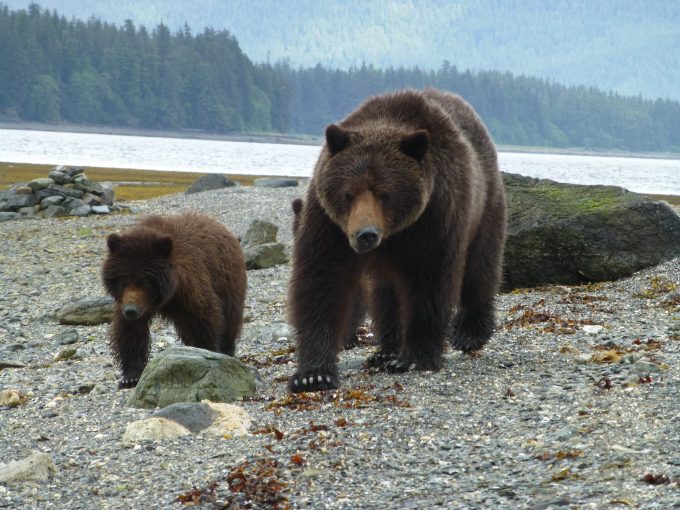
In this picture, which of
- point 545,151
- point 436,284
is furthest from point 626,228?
point 545,151

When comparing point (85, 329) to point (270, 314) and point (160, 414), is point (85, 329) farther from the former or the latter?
point (160, 414)

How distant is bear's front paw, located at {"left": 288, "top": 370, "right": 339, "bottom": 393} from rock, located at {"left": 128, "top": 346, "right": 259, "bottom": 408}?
1.31 feet

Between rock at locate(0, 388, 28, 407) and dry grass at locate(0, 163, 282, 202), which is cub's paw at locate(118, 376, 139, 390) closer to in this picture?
rock at locate(0, 388, 28, 407)

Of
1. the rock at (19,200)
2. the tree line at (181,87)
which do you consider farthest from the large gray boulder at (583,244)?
the tree line at (181,87)

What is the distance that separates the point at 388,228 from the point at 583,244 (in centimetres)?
642

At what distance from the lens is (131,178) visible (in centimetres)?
5253

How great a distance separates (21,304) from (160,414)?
875 cm

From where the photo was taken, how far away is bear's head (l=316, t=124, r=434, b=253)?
7211 mm

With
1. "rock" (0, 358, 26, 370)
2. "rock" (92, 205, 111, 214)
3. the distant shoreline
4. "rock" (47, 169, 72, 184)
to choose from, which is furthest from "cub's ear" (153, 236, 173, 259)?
the distant shoreline

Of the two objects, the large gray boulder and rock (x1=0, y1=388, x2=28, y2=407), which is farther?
the large gray boulder

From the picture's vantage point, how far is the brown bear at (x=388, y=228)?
7277mm

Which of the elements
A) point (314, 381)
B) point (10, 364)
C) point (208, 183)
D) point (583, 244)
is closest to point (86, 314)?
point (10, 364)

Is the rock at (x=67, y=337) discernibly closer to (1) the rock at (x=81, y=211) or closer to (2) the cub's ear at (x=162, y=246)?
(2) the cub's ear at (x=162, y=246)

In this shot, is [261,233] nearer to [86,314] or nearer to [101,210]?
[86,314]
